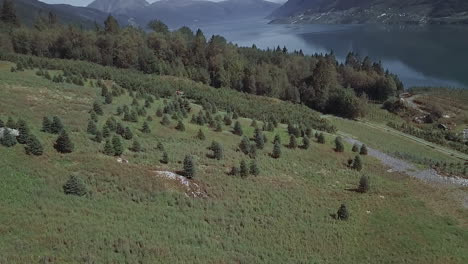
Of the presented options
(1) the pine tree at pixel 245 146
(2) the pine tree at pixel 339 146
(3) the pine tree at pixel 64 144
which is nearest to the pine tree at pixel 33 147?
(3) the pine tree at pixel 64 144

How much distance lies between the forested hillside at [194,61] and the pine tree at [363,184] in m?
57.7

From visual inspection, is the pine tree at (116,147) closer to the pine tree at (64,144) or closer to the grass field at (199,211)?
the grass field at (199,211)

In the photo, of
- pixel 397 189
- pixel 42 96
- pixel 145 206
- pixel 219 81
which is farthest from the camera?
pixel 219 81

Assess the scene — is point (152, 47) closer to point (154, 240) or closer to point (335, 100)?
point (335, 100)

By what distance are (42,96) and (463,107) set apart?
10716 centimetres

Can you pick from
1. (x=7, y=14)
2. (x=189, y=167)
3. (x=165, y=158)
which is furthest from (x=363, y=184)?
(x=7, y=14)

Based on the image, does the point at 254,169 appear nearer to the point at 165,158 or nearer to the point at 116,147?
the point at 165,158

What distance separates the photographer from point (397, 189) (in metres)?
42.7

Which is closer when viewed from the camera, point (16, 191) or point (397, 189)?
point (16, 191)

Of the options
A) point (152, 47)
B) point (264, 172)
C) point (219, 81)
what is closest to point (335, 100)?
point (219, 81)

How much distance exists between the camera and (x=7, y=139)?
95.9ft

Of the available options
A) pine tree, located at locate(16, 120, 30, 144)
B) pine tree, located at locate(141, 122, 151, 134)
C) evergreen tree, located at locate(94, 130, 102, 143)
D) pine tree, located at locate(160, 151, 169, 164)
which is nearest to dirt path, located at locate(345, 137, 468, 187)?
pine tree, located at locate(160, 151, 169, 164)

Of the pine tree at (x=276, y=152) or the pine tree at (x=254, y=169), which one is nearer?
the pine tree at (x=254, y=169)

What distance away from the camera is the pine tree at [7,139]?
95.7 feet
